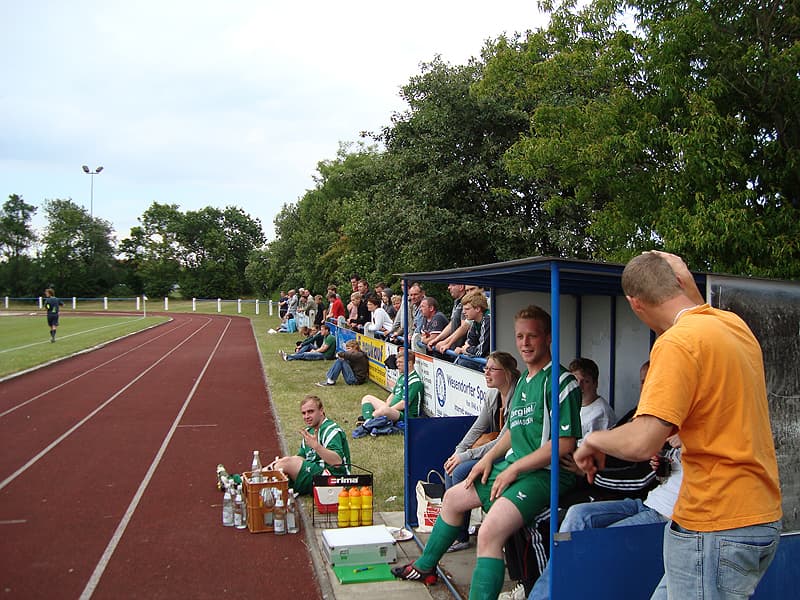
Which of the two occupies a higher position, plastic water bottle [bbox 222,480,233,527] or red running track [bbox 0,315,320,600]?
plastic water bottle [bbox 222,480,233,527]

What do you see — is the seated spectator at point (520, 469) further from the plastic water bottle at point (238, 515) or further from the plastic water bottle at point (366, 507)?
the plastic water bottle at point (238, 515)

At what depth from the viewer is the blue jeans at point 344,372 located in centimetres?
1572

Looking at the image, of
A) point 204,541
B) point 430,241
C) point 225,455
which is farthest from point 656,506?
point 430,241

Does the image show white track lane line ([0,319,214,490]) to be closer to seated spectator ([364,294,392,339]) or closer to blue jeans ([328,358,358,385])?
blue jeans ([328,358,358,385])

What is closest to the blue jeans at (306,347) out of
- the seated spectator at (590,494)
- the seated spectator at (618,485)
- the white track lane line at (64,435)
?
the white track lane line at (64,435)

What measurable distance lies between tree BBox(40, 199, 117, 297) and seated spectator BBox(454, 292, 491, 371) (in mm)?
80531

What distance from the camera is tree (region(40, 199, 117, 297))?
84562 millimetres

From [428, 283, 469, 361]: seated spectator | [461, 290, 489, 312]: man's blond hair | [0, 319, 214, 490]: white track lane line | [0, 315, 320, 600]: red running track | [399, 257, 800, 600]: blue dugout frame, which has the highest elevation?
[461, 290, 489, 312]: man's blond hair

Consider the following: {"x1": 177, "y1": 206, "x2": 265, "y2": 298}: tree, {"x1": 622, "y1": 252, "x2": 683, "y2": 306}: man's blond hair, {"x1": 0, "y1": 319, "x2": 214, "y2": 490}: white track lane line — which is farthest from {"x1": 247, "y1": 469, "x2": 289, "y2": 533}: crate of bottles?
{"x1": 177, "y1": 206, "x2": 265, "y2": 298}: tree

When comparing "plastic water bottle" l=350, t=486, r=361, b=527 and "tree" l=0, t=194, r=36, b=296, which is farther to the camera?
"tree" l=0, t=194, r=36, b=296

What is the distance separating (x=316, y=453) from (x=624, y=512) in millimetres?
3813

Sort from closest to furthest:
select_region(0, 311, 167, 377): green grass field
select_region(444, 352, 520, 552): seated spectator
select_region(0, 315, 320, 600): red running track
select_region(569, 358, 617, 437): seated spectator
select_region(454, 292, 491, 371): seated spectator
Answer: select_region(569, 358, 617, 437): seated spectator, select_region(444, 352, 520, 552): seated spectator, select_region(0, 315, 320, 600): red running track, select_region(454, 292, 491, 371): seated spectator, select_region(0, 311, 167, 377): green grass field

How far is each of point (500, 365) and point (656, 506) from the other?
1.78 metres

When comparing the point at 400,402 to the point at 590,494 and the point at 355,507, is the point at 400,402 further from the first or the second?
the point at 590,494
